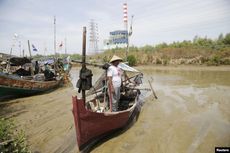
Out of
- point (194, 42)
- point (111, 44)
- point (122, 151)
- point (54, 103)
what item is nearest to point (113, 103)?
point (122, 151)

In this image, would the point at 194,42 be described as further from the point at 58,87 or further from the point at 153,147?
the point at 153,147

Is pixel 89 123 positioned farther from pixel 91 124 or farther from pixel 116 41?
pixel 116 41

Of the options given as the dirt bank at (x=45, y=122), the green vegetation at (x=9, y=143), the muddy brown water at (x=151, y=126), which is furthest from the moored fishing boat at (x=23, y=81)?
the green vegetation at (x=9, y=143)

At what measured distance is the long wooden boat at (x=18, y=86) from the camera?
36.3 ft

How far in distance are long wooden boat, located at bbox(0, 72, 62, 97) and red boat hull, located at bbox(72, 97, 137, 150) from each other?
25.2ft

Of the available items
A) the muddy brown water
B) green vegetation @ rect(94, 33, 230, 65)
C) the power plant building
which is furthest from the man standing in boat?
the power plant building

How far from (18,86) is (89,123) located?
816 cm

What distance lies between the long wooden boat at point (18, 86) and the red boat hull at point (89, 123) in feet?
25.2

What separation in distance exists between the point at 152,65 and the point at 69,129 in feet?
93.5

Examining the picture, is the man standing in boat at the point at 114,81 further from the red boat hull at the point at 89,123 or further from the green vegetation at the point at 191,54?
the green vegetation at the point at 191,54

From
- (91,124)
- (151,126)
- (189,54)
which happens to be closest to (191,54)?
(189,54)

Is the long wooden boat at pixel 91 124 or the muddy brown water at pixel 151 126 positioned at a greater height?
the long wooden boat at pixel 91 124

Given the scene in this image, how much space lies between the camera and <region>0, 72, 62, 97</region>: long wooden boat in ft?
36.3

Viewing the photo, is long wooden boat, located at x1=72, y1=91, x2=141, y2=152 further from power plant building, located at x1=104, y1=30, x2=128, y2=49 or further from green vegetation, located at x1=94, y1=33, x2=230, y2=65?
power plant building, located at x1=104, y1=30, x2=128, y2=49
